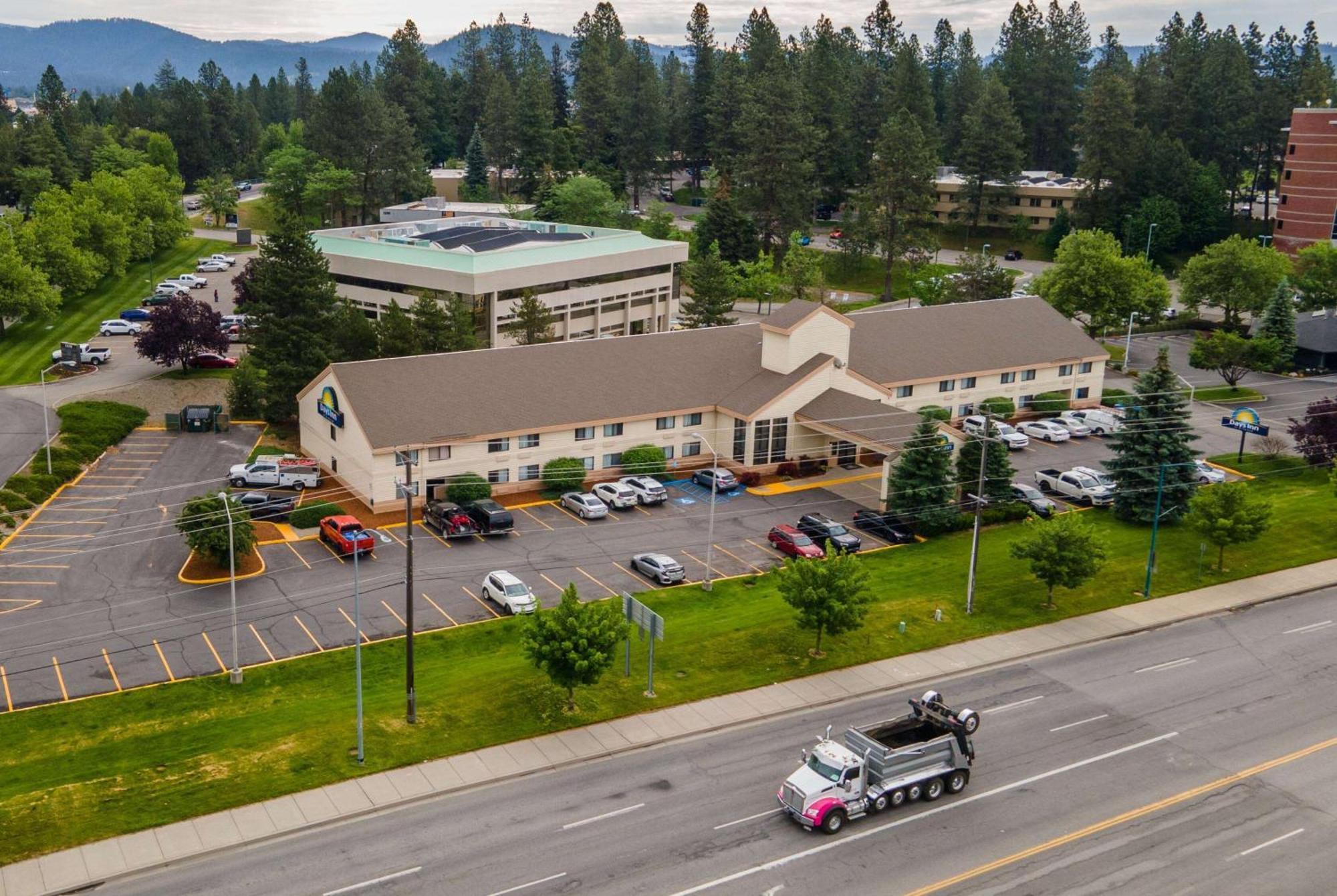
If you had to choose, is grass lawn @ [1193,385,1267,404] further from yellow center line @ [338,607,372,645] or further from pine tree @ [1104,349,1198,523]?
yellow center line @ [338,607,372,645]

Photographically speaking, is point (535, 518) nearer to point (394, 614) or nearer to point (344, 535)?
point (344, 535)

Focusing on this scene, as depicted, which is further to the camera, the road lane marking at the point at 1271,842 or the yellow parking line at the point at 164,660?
the yellow parking line at the point at 164,660

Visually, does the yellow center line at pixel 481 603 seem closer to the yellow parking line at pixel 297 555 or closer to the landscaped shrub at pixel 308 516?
the yellow parking line at pixel 297 555

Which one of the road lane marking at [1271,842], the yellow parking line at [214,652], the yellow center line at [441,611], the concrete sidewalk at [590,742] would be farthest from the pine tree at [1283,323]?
the yellow parking line at [214,652]

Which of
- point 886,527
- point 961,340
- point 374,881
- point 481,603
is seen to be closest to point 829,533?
point 886,527

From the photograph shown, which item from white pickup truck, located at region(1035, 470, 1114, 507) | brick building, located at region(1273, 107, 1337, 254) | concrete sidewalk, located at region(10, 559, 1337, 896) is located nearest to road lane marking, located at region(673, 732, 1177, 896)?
concrete sidewalk, located at region(10, 559, 1337, 896)

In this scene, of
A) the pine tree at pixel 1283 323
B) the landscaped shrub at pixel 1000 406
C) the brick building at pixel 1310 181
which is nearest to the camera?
the landscaped shrub at pixel 1000 406

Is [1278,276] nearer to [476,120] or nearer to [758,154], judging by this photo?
[758,154]
